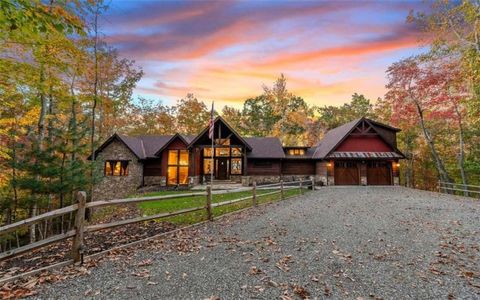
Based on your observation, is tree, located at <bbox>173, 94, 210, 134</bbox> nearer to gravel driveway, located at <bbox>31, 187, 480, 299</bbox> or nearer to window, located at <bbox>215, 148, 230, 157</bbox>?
window, located at <bbox>215, 148, 230, 157</bbox>

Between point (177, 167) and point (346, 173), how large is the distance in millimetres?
16441

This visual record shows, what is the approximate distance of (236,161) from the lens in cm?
2341

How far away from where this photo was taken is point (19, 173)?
11234mm

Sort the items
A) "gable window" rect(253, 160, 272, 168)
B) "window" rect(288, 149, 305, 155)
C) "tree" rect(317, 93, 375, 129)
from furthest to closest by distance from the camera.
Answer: "tree" rect(317, 93, 375, 129), "window" rect(288, 149, 305, 155), "gable window" rect(253, 160, 272, 168)

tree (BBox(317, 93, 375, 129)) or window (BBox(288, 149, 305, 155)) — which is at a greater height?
tree (BBox(317, 93, 375, 129))

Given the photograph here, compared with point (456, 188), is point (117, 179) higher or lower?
higher

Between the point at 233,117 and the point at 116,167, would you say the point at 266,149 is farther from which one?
the point at 233,117

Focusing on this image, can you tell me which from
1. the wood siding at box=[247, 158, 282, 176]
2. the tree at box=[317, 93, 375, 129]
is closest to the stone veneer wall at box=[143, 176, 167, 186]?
the wood siding at box=[247, 158, 282, 176]

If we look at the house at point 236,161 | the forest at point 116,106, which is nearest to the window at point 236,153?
the house at point 236,161

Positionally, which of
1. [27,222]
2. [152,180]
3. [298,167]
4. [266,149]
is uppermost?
[266,149]

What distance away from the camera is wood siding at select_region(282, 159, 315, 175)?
951 inches

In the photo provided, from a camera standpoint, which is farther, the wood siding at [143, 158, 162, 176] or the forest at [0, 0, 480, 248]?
the wood siding at [143, 158, 162, 176]

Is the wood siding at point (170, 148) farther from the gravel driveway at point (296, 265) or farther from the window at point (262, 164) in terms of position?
the gravel driveway at point (296, 265)

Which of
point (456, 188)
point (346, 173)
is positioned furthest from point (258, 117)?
point (456, 188)
